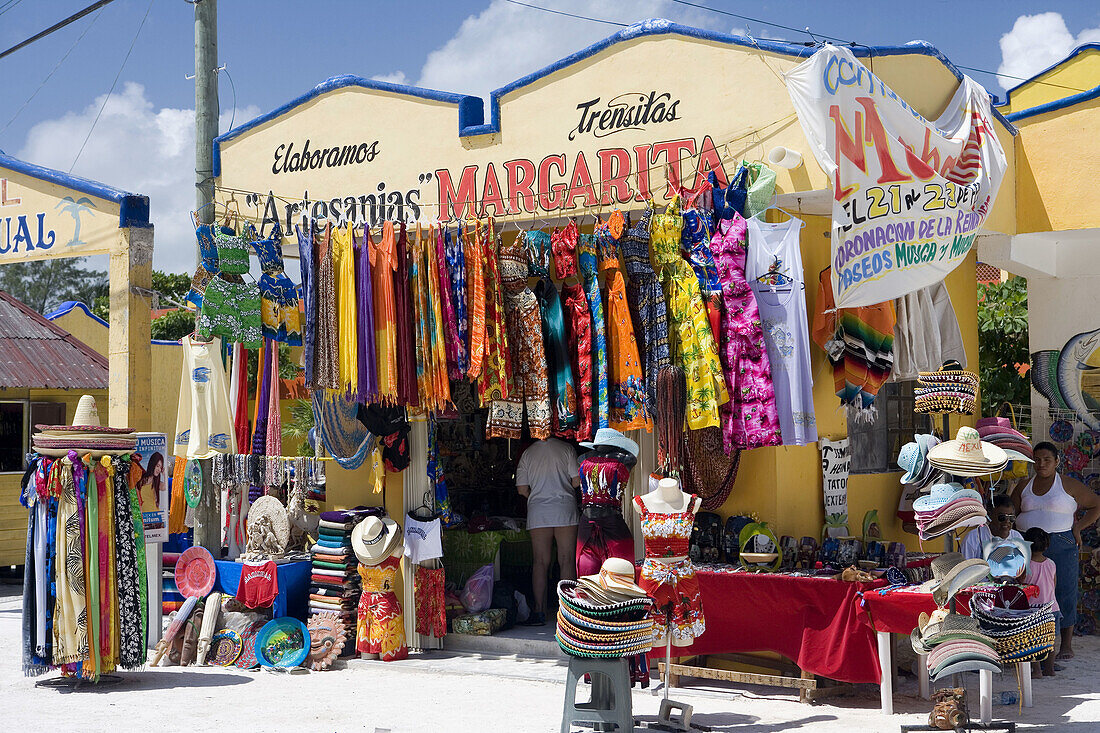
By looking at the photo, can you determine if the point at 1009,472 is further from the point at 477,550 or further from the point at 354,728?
the point at 354,728

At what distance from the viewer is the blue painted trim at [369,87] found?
9.72 m

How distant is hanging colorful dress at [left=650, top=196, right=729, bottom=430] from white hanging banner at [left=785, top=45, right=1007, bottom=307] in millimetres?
952

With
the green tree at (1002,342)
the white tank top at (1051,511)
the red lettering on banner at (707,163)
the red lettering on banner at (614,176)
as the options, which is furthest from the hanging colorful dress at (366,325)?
the green tree at (1002,342)

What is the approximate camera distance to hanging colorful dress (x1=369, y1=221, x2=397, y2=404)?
342 inches

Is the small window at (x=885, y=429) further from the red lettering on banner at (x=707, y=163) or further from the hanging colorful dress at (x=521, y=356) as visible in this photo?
the hanging colorful dress at (x=521, y=356)

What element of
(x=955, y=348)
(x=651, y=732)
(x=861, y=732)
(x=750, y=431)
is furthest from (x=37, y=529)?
(x=955, y=348)

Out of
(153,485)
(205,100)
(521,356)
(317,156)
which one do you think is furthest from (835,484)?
(205,100)

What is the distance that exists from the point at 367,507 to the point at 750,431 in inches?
147

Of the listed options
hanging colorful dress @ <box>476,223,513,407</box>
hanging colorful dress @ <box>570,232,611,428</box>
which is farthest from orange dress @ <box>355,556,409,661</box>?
hanging colorful dress @ <box>570,232,611,428</box>

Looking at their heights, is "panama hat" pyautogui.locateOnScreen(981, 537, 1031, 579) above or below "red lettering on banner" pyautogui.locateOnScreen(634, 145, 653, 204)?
below

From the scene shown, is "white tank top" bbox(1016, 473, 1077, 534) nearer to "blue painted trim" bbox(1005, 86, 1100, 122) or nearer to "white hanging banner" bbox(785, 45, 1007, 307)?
"white hanging banner" bbox(785, 45, 1007, 307)

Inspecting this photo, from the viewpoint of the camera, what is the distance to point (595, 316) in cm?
842

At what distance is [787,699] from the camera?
788 cm

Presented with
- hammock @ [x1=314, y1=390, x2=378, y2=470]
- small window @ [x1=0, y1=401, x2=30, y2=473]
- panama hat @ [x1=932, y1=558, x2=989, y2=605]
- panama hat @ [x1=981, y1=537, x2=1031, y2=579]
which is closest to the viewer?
panama hat @ [x1=932, y1=558, x2=989, y2=605]
